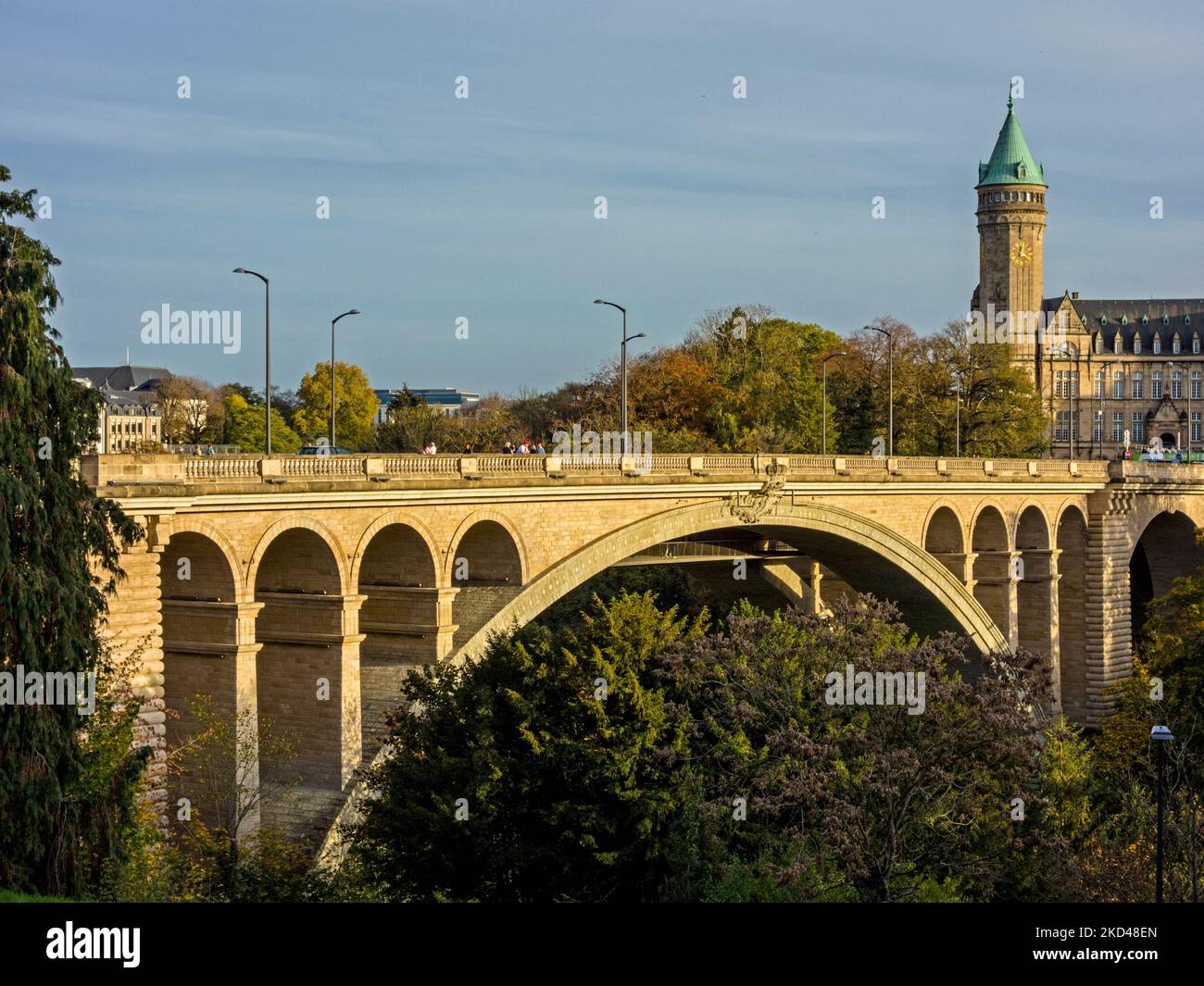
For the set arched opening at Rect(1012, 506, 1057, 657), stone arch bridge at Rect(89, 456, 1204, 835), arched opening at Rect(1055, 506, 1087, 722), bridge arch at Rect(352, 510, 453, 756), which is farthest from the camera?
arched opening at Rect(1055, 506, 1087, 722)

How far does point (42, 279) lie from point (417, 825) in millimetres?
11050

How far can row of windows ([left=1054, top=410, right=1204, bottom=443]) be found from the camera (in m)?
161

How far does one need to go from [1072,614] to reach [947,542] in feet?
37.3

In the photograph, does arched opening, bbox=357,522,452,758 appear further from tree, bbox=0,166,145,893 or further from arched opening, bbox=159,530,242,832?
tree, bbox=0,166,145,893

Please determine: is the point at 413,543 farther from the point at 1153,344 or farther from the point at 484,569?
the point at 1153,344

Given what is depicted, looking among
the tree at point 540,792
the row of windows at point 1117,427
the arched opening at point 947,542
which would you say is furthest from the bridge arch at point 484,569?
the row of windows at point 1117,427

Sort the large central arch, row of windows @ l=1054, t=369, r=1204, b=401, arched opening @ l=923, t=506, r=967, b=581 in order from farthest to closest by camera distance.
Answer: row of windows @ l=1054, t=369, r=1204, b=401 → arched opening @ l=923, t=506, r=967, b=581 → the large central arch

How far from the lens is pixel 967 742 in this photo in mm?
27375

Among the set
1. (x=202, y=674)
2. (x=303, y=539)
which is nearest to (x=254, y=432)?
(x=303, y=539)

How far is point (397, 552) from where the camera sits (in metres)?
33.6

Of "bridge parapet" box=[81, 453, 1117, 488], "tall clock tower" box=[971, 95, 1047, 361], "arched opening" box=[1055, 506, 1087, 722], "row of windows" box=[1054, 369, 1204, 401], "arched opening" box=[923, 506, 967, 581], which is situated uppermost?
"tall clock tower" box=[971, 95, 1047, 361]

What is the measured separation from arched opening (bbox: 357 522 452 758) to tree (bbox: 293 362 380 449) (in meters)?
47.4

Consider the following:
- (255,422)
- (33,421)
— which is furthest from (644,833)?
(255,422)

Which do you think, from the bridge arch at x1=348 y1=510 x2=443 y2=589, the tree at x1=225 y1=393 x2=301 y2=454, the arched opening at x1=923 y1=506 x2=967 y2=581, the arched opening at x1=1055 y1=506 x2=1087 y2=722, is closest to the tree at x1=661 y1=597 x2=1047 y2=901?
the bridge arch at x1=348 y1=510 x2=443 y2=589
